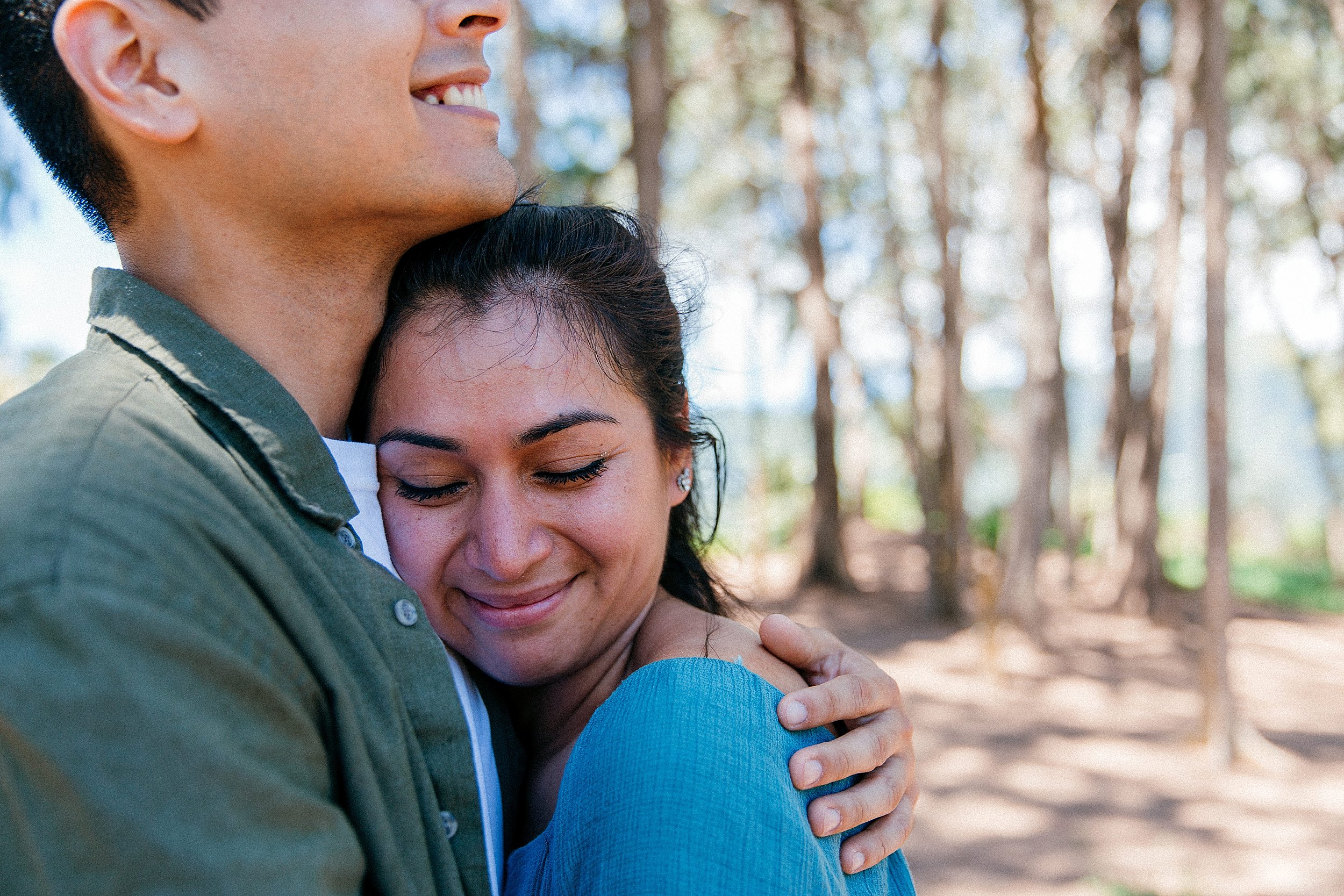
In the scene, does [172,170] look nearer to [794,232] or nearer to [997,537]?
[997,537]

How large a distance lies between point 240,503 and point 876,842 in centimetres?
102

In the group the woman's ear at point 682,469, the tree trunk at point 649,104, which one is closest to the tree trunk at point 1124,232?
the tree trunk at point 649,104

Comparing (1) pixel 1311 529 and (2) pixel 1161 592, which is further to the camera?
(1) pixel 1311 529

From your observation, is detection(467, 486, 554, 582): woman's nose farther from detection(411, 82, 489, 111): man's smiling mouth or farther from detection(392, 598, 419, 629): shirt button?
detection(411, 82, 489, 111): man's smiling mouth

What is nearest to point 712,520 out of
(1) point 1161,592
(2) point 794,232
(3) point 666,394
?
(3) point 666,394

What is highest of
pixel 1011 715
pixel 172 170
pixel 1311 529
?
pixel 172 170

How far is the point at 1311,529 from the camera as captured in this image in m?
17.6

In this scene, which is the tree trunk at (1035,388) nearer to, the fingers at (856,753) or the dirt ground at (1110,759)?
the dirt ground at (1110,759)

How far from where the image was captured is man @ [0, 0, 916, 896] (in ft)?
2.45

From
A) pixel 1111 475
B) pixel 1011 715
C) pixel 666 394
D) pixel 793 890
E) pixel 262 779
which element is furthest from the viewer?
pixel 1111 475

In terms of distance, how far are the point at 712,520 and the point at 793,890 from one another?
128 centimetres

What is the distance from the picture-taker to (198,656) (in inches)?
31.7

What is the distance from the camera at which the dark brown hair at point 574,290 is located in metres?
1.53

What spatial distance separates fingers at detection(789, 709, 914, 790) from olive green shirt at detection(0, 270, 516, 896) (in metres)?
0.42
